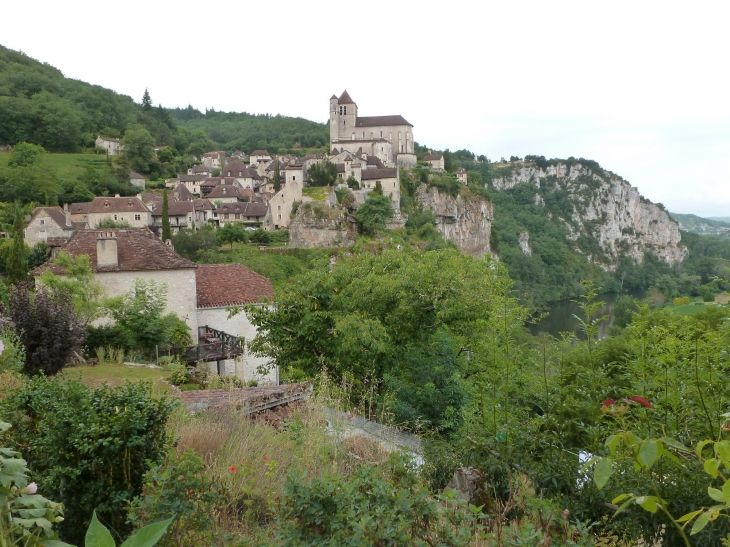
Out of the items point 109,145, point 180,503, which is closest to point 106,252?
point 180,503

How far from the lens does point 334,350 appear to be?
38.8ft

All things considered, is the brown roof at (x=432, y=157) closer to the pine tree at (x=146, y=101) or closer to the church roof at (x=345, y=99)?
the church roof at (x=345, y=99)

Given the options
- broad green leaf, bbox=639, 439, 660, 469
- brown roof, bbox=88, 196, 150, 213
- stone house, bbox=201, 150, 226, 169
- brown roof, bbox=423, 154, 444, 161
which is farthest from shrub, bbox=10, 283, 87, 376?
stone house, bbox=201, 150, 226, 169

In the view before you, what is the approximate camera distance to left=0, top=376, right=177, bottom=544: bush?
→ 391 centimetres

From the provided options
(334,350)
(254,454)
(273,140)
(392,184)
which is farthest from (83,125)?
(254,454)

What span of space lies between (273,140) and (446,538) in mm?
136310

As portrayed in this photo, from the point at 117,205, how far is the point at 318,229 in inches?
828

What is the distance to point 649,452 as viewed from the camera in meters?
1.88

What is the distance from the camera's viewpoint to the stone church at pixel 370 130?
297 feet

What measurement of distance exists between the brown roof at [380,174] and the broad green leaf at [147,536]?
241 ft

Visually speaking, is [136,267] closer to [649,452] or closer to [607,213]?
[649,452]

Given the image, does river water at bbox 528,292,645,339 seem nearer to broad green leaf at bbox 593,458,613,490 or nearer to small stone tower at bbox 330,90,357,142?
small stone tower at bbox 330,90,357,142

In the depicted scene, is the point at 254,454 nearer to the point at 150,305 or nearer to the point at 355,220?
the point at 150,305

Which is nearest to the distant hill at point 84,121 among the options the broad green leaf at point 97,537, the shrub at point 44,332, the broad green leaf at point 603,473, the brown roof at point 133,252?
the brown roof at point 133,252
